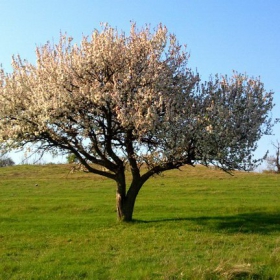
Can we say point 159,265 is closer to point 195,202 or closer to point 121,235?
point 121,235

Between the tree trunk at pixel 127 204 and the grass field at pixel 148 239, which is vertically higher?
the tree trunk at pixel 127 204

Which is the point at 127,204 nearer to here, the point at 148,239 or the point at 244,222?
the point at 148,239

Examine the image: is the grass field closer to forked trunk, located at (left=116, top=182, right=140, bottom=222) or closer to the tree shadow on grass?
the tree shadow on grass

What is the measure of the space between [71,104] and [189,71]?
26.7ft

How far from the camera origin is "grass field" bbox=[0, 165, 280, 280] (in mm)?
15000

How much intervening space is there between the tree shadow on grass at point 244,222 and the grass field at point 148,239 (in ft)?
0.20

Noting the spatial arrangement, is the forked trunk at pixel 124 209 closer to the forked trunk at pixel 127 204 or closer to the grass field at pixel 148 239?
the forked trunk at pixel 127 204

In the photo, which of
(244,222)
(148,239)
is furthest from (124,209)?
(244,222)

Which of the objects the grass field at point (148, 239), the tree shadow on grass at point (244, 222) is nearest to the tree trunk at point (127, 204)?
the grass field at point (148, 239)

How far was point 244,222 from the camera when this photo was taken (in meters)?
28.6

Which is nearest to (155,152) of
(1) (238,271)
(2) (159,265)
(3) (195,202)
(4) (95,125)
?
(4) (95,125)

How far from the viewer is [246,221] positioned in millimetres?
29000

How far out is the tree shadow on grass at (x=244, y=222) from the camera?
84.6 feet

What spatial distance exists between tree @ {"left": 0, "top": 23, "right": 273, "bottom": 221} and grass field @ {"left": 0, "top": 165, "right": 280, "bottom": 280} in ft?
14.1
